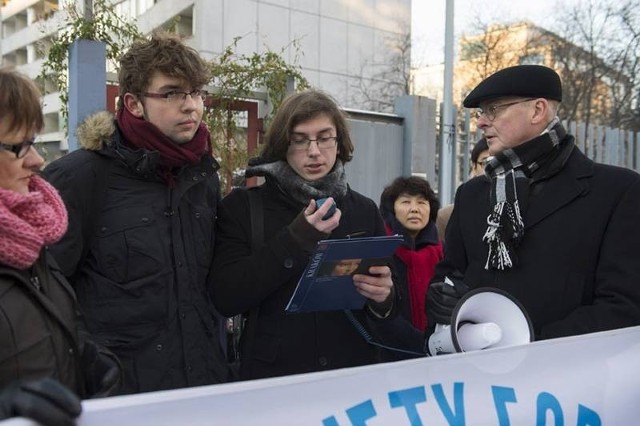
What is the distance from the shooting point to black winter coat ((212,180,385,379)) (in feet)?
7.54

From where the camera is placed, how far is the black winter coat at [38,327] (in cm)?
146

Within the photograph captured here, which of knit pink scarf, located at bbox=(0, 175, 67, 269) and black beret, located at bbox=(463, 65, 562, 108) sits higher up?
black beret, located at bbox=(463, 65, 562, 108)

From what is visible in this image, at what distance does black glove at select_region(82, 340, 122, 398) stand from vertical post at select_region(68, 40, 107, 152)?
3400mm

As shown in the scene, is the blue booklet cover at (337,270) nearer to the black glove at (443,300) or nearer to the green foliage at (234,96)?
the black glove at (443,300)

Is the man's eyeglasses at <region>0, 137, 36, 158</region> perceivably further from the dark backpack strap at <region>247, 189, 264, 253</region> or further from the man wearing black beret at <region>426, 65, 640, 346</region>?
the man wearing black beret at <region>426, 65, 640, 346</region>

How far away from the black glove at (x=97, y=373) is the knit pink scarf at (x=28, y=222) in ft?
1.12

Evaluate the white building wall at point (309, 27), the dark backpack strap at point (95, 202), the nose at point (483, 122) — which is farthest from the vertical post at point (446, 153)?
the white building wall at point (309, 27)

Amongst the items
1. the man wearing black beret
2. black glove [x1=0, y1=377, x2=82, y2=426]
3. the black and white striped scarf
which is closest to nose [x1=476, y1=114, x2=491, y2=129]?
the man wearing black beret

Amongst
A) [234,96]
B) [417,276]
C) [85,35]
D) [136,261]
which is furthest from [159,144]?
[234,96]

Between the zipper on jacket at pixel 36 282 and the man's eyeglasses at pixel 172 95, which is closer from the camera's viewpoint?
the zipper on jacket at pixel 36 282

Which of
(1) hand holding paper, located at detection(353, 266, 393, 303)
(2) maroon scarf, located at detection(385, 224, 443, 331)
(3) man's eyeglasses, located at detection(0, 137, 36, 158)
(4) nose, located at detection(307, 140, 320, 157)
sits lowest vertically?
(2) maroon scarf, located at detection(385, 224, 443, 331)

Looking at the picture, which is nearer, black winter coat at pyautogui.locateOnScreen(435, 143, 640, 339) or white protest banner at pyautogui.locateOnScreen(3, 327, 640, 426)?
white protest banner at pyautogui.locateOnScreen(3, 327, 640, 426)

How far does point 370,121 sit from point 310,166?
4.73 metres

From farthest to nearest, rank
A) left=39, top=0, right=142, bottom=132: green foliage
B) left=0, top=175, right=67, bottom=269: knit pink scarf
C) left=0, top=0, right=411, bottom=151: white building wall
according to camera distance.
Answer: left=0, top=0, right=411, bottom=151: white building wall < left=39, top=0, right=142, bottom=132: green foliage < left=0, top=175, right=67, bottom=269: knit pink scarf
